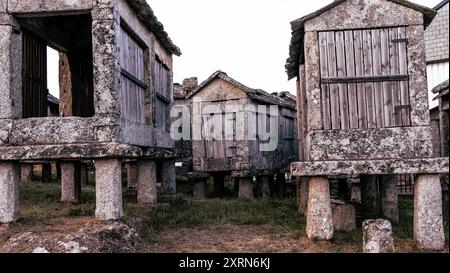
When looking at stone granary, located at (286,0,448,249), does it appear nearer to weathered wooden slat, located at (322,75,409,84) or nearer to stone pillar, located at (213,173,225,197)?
weathered wooden slat, located at (322,75,409,84)

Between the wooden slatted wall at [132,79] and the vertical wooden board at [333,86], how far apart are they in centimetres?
372

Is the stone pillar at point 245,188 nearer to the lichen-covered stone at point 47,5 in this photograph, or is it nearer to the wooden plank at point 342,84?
the wooden plank at point 342,84

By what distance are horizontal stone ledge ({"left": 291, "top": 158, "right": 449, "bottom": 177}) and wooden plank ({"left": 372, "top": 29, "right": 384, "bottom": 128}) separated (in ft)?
2.48

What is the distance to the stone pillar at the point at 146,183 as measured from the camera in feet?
33.2

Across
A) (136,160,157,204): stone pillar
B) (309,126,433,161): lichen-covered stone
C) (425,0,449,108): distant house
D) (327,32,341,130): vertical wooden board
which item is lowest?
(136,160,157,204): stone pillar

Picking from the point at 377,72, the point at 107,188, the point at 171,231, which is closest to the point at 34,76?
the point at 107,188

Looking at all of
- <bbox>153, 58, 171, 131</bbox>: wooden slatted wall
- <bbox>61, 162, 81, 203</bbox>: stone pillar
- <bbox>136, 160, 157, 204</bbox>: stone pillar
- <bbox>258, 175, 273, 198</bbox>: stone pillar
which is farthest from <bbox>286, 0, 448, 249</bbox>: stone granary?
<bbox>258, 175, 273, 198</bbox>: stone pillar

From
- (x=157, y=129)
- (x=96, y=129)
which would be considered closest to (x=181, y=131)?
(x=157, y=129)

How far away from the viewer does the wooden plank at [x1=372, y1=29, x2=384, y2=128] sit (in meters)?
7.42

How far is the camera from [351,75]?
7.50m

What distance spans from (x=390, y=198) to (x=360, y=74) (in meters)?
3.38

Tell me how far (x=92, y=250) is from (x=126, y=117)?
2.82 metres

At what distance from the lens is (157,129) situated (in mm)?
10594

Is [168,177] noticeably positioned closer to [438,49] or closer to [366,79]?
[366,79]
